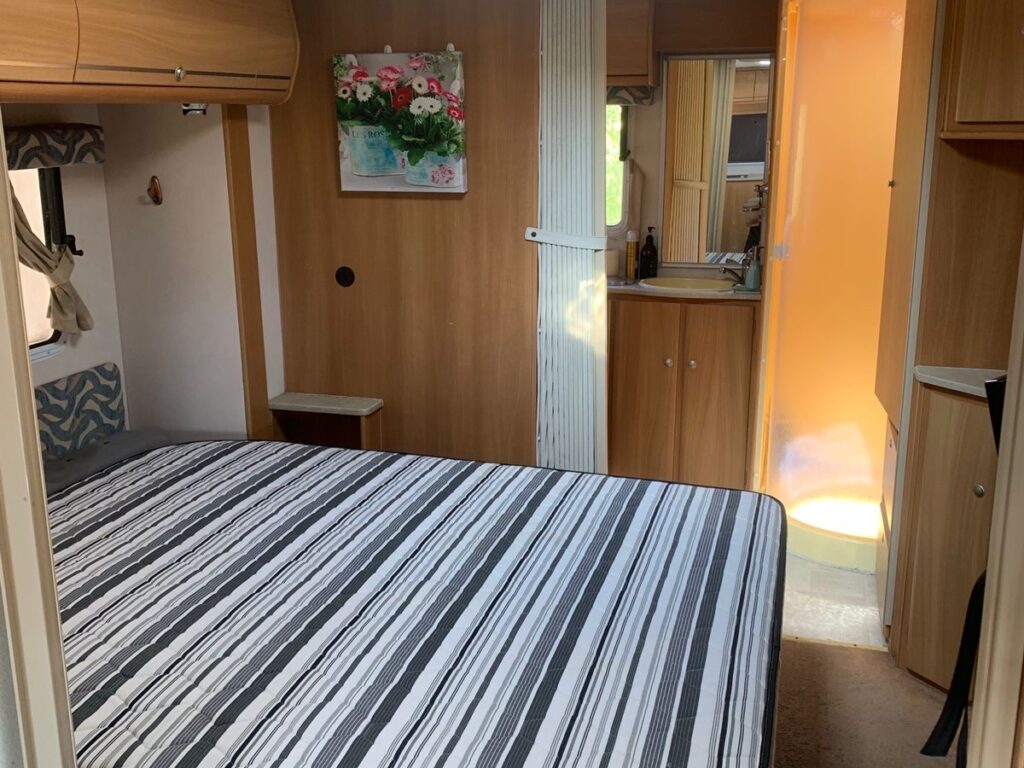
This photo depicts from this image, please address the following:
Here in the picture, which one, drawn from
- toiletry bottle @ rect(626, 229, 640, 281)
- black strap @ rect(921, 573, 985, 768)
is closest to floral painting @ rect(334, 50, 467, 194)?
toiletry bottle @ rect(626, 229, 640, 281)

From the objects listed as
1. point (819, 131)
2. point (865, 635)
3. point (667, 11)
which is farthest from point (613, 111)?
point (865, 635)

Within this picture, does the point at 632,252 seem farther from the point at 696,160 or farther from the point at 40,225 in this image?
the point at 40,225

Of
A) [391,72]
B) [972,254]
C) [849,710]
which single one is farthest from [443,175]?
[849,710]

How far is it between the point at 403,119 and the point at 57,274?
1356 millimetres

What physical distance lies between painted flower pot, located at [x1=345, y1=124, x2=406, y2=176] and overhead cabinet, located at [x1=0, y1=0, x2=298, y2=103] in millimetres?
387

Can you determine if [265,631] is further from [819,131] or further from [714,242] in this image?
[714,242]

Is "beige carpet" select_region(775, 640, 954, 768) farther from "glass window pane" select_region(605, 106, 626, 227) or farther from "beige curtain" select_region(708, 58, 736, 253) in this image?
"glass window pane" select_region(605, 106, 626, 227)

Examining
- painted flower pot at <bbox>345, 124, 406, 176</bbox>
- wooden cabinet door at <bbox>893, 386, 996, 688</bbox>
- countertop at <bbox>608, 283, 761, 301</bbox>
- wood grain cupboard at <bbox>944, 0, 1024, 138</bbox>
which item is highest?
wood grain cupboard at <bbox>944, 0, 1024, 138</bbox>

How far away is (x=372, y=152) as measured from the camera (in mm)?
3844

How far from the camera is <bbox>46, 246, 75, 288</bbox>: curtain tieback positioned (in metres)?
3.44

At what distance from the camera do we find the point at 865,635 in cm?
340

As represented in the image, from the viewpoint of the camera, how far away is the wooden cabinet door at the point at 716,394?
4.20 meters

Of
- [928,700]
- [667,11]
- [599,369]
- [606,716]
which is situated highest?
[667,11]

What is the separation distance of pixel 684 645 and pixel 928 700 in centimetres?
136
